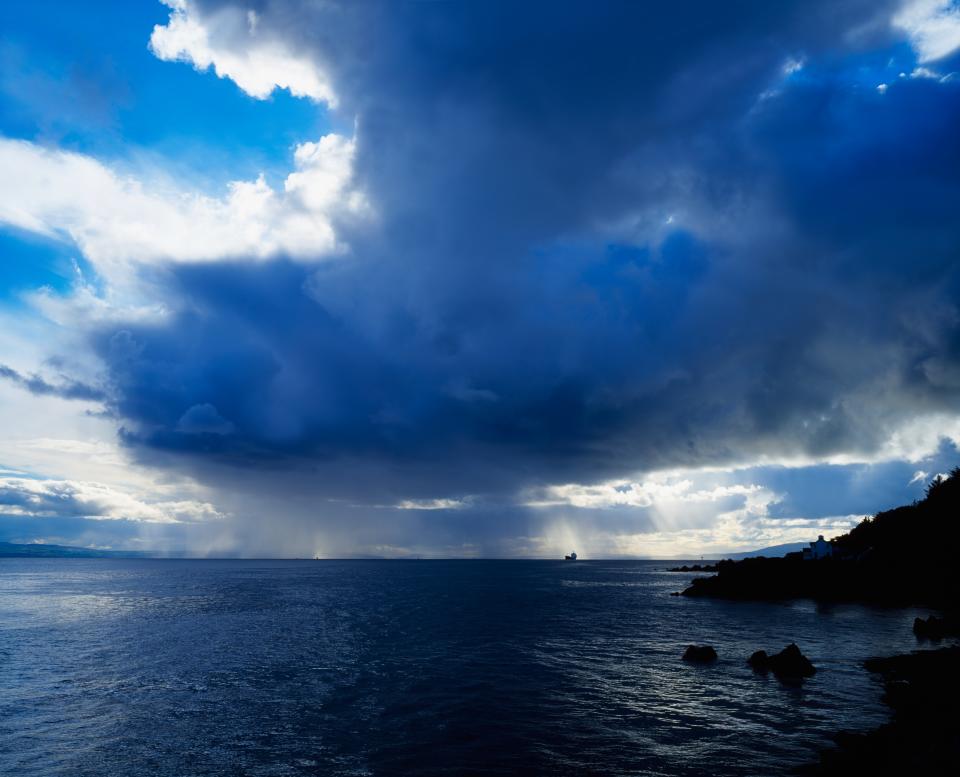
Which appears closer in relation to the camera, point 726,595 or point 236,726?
point 236,726

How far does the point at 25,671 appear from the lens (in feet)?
172

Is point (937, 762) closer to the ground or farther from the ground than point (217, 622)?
farther from the ground

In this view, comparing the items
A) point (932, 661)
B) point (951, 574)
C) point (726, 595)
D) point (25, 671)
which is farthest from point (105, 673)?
point (951, 574)

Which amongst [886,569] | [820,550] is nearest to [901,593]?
[886,569]

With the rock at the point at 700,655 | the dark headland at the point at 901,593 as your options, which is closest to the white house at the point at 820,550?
the dark headland at the point at 901,593

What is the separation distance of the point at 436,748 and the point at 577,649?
3323 cm

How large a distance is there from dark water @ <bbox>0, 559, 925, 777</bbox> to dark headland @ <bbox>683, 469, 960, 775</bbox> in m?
2.74

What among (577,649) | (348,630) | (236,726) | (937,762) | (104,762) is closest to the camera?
(937,762)

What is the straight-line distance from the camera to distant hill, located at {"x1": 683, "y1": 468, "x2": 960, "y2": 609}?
108 meters

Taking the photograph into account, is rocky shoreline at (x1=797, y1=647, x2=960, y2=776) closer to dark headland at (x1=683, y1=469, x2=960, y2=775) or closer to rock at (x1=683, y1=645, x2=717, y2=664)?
dark headland at (x1=683, y1=469, x2=960, y2=775)

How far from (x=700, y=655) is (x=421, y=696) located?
27.5 m

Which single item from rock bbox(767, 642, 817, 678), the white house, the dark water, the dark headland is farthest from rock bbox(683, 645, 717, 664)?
the white house

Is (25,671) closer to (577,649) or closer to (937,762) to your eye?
(577,649)

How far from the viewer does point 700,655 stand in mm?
53375
